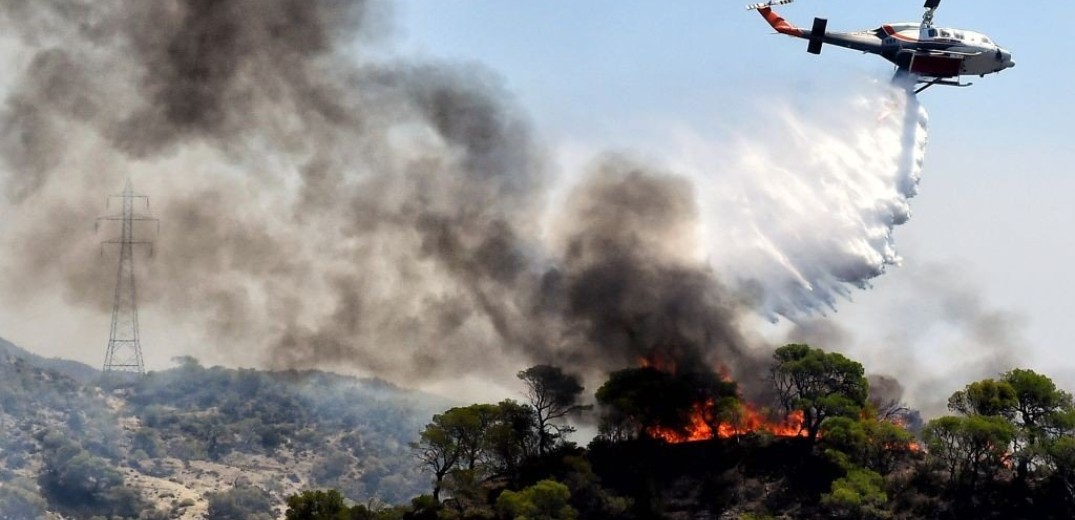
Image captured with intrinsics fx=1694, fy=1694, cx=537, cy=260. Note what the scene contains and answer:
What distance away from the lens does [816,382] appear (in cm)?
15600

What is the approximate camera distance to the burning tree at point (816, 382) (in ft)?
506

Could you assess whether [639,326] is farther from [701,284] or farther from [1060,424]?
[1060,424]

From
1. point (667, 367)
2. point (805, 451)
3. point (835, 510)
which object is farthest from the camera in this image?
point (667, 367)

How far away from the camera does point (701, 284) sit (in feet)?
541

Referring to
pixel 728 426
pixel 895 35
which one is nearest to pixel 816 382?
pixel 728 426

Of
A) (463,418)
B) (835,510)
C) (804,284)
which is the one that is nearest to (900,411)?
(804,284)

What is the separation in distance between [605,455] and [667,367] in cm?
1196

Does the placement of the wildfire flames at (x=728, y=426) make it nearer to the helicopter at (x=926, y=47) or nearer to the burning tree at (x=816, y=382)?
the burning tree at (x=816, y=382)

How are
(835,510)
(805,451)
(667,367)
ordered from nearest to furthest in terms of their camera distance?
1. (835,510)
2. (805,451)
3. (667,367)

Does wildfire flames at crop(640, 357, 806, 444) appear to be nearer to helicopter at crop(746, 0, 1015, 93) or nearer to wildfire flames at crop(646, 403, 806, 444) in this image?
wildfire flames at crop(646, 403, 806, 444)

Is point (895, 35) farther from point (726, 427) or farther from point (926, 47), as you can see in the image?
point (726, 427)

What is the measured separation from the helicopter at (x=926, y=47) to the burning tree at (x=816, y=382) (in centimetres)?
2632

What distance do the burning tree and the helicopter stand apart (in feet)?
86.3

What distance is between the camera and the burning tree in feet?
506
